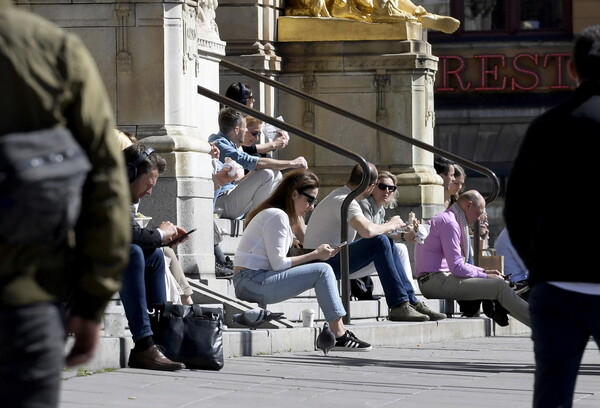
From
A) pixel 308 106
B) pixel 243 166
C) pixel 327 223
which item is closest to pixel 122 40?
pixel 327 223

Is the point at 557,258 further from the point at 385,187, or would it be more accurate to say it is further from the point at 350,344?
the point at 385,187

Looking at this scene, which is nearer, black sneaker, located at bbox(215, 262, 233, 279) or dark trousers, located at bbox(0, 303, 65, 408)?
dark trousers, located at bbox(0, 303, 65, 408)

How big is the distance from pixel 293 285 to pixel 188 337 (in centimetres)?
177

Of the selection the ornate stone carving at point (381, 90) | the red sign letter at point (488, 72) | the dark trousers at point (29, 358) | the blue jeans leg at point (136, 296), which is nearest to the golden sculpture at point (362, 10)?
the ornate stone carving at point (381, 90)

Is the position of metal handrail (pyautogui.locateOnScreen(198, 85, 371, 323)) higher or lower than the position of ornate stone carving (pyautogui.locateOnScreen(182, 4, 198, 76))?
lower

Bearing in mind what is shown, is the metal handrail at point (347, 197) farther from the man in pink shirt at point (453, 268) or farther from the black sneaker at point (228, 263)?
the man in pink shirt at point (453, 268)

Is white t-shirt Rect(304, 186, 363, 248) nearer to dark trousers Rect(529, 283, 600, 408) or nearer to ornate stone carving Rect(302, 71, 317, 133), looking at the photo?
ornate stone carving Rect(302, 71, 317, 133)

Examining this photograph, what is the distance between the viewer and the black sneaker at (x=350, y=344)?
418 inches

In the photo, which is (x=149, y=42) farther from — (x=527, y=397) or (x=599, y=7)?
(x=599, y=7)

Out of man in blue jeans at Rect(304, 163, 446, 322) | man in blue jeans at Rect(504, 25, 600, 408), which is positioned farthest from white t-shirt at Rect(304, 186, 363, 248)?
man in blue jeans at Rect(504, 25, 600, 408)

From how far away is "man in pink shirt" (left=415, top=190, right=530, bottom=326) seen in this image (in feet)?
43.0

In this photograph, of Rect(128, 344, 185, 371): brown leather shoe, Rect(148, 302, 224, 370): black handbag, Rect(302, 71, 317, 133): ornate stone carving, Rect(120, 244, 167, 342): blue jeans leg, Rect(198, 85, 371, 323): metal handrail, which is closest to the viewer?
Rect(120, 244, 167, 342): blue jeans leg

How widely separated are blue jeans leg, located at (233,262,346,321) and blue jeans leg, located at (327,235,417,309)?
61.5 inches

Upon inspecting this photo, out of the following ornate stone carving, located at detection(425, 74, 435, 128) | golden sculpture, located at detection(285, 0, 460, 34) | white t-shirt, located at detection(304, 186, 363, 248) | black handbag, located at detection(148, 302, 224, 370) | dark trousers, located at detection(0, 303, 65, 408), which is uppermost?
golden sculpture, located at detection(285, 0, 460, 34)
